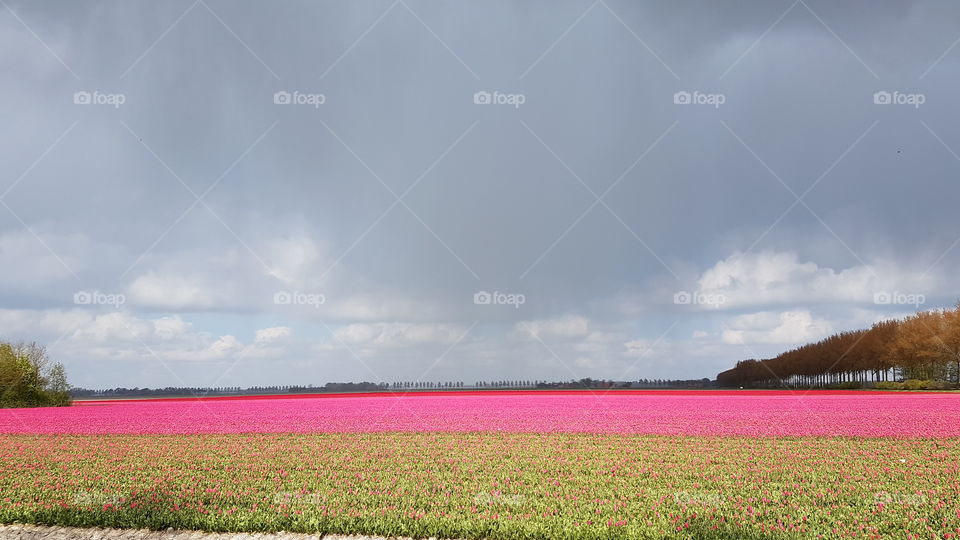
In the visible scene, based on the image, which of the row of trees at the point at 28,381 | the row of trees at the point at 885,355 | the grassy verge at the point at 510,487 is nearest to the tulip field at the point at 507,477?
the grassy verge at the point at 510,487

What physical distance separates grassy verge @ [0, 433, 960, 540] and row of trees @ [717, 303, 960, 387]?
68738 mm

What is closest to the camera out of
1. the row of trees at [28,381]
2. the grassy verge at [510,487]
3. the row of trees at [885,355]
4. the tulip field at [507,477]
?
the grassy verge at [510,487]

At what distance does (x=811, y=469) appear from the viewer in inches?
664

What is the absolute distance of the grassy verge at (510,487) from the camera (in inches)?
456

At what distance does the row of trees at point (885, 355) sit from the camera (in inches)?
3000

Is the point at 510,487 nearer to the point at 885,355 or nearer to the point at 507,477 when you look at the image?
the point at 507,477

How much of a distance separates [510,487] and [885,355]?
93945 millimetres

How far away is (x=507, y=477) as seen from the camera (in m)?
15.5

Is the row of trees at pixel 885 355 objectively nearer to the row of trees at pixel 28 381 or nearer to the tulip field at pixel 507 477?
the tulip field at pixel 507 477

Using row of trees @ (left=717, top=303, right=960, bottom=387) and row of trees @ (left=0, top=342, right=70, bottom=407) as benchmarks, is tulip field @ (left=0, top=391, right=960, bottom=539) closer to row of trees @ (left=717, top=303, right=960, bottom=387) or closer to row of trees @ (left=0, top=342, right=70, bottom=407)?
row of trees @ (left=0, top=342, right=70, bottom=407)

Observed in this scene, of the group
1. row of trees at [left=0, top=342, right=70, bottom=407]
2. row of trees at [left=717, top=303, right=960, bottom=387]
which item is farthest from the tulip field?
row of trees at [left=717, top=303, right=960, bottom=387]

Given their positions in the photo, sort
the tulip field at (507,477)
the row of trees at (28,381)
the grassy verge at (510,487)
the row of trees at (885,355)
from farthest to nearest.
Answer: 1. the row of trees at (885,355)
2. the row of trees at (28,381)
3. the tulip field at (507,477)
4. the grassy verge at (510,487)

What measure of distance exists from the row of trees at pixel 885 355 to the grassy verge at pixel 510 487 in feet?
226

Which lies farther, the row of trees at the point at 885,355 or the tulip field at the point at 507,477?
the row of trees at the point at 885,355
